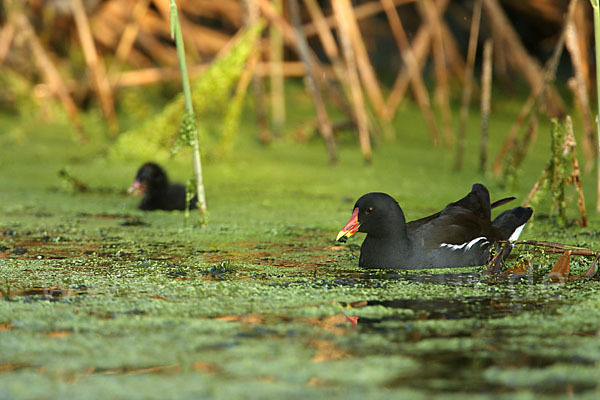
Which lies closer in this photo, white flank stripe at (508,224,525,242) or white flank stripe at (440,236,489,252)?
white flank stripe at (440,236,489,252)

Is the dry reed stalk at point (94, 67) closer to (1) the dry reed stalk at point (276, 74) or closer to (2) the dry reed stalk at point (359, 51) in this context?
(1) the dry reed stalk at point (276, 74)

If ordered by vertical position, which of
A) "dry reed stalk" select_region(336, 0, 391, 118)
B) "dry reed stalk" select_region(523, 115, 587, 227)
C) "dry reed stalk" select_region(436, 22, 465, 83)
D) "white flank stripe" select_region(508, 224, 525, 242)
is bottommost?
"white flank stripe" select_region(508, 224, 525, 242)

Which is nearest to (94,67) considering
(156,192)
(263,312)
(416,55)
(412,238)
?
(156,192)

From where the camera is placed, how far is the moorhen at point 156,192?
17.6ft

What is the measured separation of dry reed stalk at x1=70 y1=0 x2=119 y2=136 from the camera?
7.10 metres

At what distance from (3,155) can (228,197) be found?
7.69 feet

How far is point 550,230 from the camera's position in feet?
14.9

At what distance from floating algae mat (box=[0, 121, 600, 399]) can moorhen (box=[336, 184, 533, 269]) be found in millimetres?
78

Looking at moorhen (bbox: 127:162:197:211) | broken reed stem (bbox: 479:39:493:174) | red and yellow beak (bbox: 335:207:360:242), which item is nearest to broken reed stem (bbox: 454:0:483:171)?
broken reed stem (bbox: 479:39:493:174)

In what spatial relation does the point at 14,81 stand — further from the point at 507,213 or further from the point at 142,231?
the point at 507,213

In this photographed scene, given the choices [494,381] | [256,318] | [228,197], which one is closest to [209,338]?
[256,318]

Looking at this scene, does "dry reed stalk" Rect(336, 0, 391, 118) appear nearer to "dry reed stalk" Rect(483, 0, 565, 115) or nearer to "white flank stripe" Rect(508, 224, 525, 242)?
"dry reed stalk" Rect(483, 0, 565, 115)

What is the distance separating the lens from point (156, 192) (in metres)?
5.41

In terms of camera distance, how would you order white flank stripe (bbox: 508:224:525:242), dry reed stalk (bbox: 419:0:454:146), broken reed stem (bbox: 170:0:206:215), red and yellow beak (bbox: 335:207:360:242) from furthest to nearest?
dry reed stalk (bbox: 419:0:454:146) < white flank stripe (bbox: 508:224:525:242) < broken reed stem (bbox: 170:0:206:215) < red and yellow beak (bbox: 335:207:360:242)
